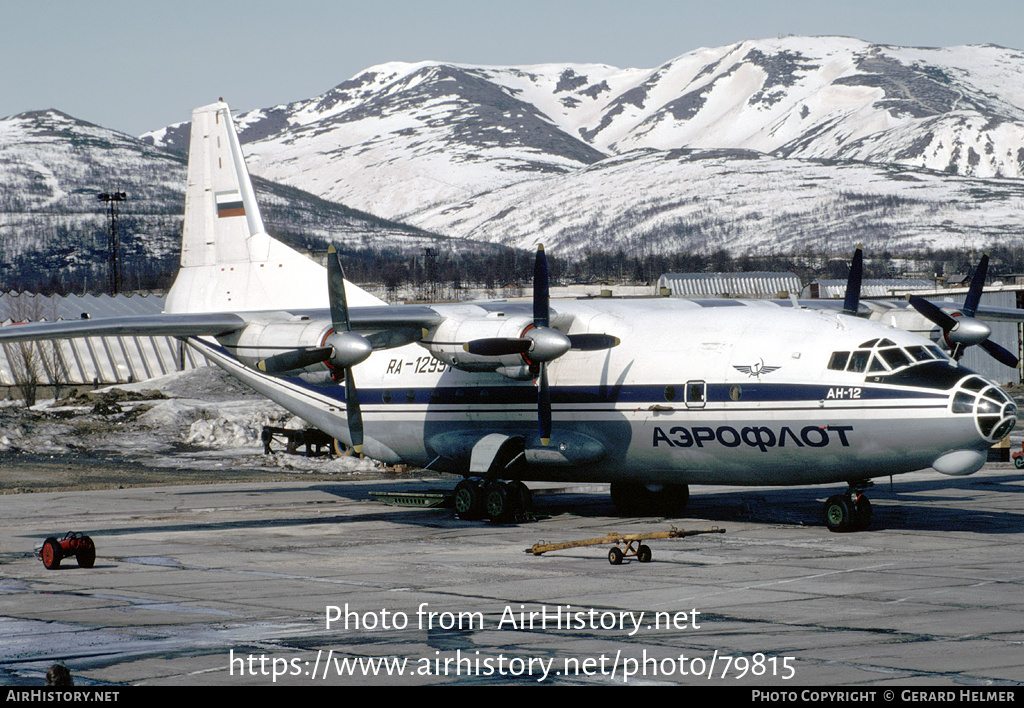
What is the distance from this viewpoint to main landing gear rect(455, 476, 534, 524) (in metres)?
26.2

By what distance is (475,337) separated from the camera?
25.1 m

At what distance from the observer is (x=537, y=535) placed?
24.2 metres

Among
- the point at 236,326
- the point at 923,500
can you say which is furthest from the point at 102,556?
the point at 923,500

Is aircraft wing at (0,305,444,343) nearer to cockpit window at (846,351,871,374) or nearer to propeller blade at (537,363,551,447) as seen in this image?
Answer: propeller blade at (537,363,551,447)

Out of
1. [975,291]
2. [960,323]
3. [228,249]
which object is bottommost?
[960,323]

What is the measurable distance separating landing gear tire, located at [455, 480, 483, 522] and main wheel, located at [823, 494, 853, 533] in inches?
302

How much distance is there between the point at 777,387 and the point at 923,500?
349 inches

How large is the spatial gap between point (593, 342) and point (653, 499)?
4687 mm

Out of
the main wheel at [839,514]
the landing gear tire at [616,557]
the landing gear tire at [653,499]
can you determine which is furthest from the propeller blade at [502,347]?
the main wheel at [839,514]

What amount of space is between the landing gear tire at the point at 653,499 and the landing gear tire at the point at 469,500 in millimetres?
3187

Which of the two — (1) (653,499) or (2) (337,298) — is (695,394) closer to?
(1) (653,499)

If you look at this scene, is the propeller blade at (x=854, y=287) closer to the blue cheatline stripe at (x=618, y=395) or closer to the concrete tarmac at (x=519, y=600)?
the blue cheatline stripe at (x=618, y=395)

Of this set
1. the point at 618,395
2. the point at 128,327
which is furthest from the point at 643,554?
the point at 128,327
